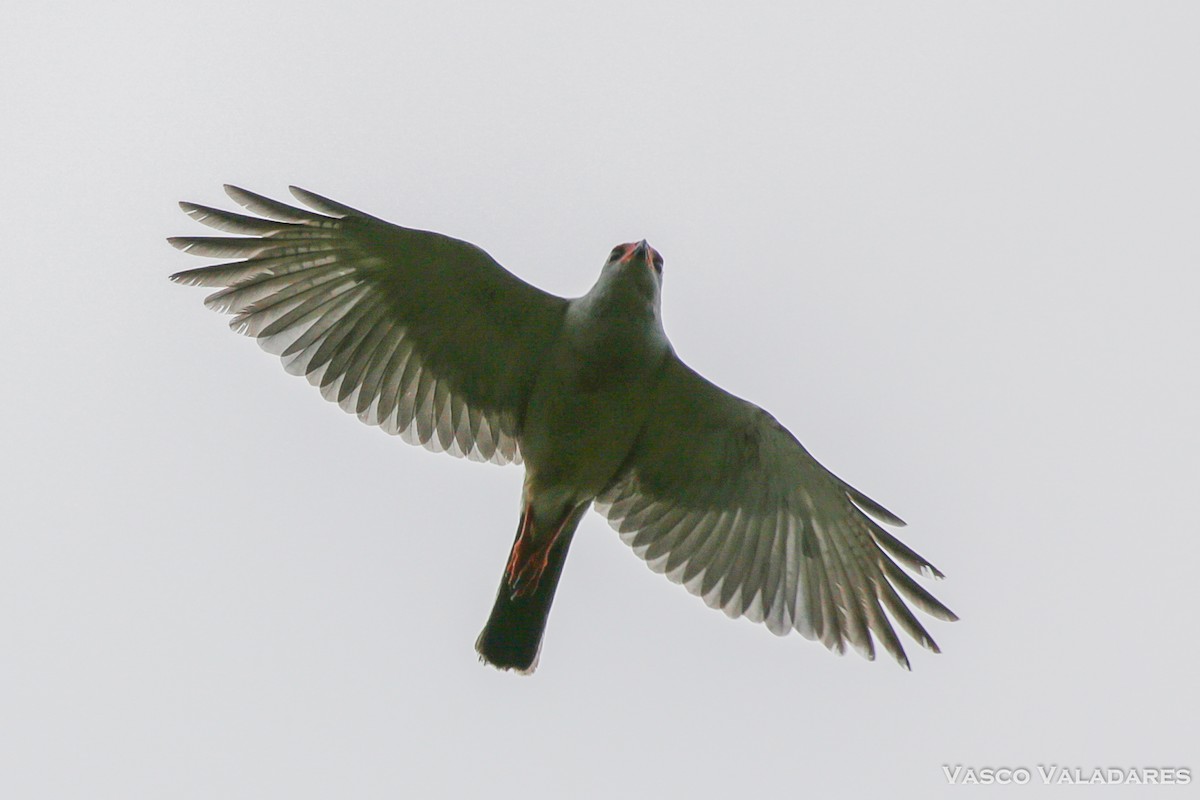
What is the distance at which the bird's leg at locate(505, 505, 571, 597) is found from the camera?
816 cm

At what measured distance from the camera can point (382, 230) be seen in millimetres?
7727

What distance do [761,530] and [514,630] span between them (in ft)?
5.63

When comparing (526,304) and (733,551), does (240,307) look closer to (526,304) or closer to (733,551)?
(526,304)

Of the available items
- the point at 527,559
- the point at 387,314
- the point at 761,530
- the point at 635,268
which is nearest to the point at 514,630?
the point at 527,559

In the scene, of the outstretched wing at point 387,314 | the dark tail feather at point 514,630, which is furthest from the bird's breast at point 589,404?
the dark tail feather at point 514,630

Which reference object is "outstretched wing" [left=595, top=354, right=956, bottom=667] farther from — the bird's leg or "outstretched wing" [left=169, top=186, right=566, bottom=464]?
"outstretched wing" [left=169, top=186, right=566, bottom=464]

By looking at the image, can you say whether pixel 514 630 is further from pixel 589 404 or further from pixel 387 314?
pixel 387 314

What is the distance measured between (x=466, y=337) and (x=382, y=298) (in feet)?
1.82

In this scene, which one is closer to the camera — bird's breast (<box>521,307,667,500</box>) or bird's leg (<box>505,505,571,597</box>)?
bird's breast (<box>521,307,667,500</box>)

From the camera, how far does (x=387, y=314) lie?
27.1 ft

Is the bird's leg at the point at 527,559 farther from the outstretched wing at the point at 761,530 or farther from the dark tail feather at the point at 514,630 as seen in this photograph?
the outstretched wing at the point at 761,530

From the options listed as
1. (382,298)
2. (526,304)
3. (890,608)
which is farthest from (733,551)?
(382,298)

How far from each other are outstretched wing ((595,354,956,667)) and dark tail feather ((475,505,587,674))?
845mm

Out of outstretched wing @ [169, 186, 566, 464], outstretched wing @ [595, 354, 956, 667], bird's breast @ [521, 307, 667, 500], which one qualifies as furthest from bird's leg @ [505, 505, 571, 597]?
outstretched wing @ [595, 354, 956, 667]
